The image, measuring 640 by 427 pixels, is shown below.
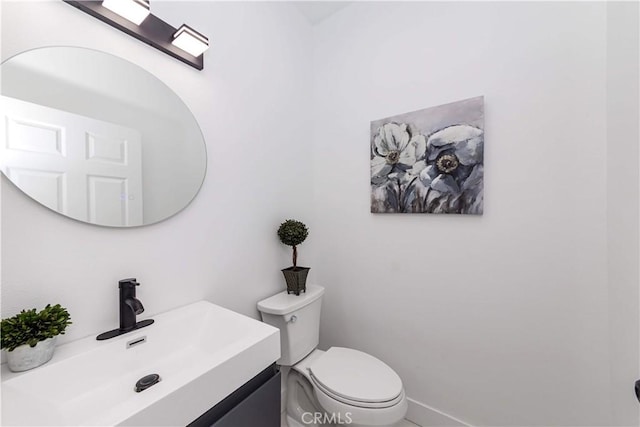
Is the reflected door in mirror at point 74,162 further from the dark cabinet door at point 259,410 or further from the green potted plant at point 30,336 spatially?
the dark cabinet door at point 259,410

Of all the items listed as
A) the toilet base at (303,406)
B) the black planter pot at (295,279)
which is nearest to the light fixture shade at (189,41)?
the black planter pot at (295,279)

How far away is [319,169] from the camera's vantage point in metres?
1.83

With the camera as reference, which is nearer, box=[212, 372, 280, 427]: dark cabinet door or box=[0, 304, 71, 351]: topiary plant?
box=[0, 304, 71, 351]: topiary plant

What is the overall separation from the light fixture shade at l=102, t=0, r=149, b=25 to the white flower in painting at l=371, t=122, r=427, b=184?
1.21 meters

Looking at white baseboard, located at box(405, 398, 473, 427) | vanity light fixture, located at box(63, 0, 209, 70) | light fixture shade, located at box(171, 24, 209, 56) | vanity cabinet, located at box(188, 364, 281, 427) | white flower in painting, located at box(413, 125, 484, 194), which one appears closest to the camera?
vanity cabinet, located at box(188, 364, 281, 427)

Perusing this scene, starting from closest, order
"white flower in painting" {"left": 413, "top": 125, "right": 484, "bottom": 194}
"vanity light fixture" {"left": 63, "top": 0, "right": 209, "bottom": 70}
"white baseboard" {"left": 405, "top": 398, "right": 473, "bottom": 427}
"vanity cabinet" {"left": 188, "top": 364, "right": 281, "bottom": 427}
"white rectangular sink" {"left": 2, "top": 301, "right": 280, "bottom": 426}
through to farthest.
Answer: "white rectangular sink" {"left": 2, "top": 301, "right": 280, "bottom": 426}
"vanity cabinet" {"left": 188, "top": 364, "right": 281, "bottom": 427}
"vanity light fixture" {"left": 63, "top": 0, "right": 209, "bottom": 70}
"white flower in painting" {"left": 413, "top": 125, "right": 484, "bottom": 194}
"white baseboard" {"left": 405, "top": 398, "right": 473, "bottom": 427}

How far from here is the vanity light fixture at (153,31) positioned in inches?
33.7

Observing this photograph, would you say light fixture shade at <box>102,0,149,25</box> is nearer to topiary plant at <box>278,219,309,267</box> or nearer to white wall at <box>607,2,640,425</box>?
topiary plant at <box>278,219,309,267</box>

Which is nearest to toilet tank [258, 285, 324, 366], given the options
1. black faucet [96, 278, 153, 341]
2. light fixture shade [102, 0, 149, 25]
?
black faucet [96, 278, 153, 341]

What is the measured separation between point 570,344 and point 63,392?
1847 mm

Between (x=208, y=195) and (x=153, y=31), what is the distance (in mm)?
676

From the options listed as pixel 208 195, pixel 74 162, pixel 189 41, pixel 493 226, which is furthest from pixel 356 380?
pixel 189 41

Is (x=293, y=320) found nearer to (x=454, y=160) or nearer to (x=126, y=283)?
(x=126, y=283)

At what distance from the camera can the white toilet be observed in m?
1.06
